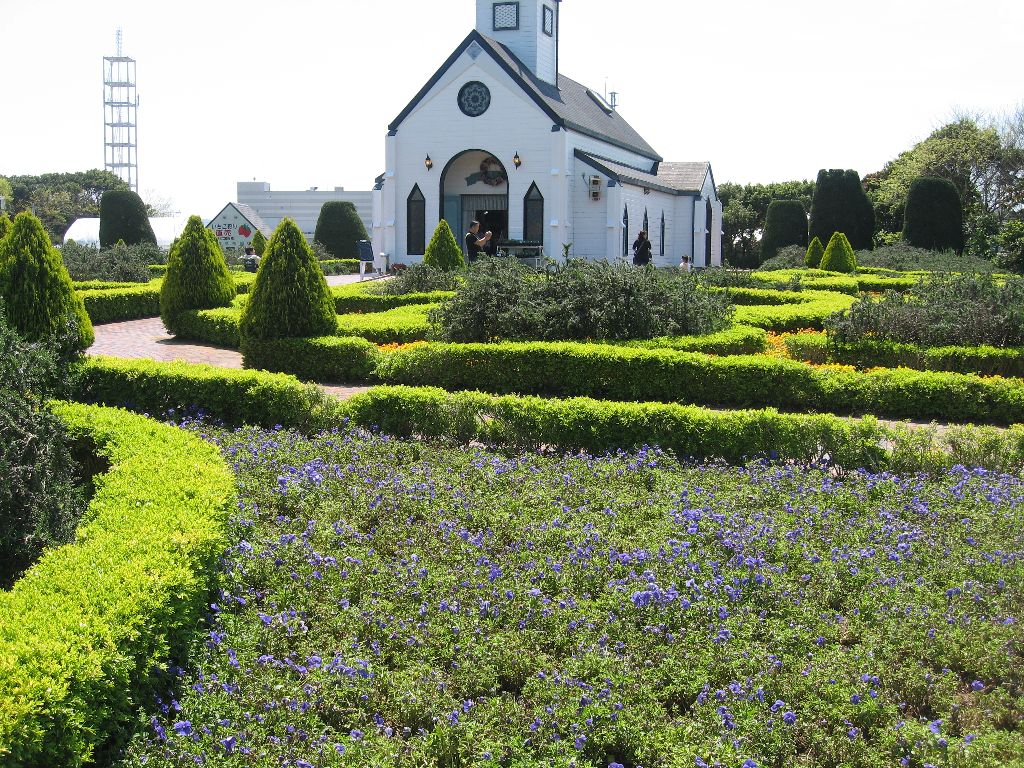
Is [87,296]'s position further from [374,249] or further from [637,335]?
[374,249]

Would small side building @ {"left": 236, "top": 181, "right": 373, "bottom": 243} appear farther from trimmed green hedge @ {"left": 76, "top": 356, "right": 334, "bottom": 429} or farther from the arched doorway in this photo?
trimmed green hedge @ {"left": 76, "top": 356, "right": 334, "bottom": 429}

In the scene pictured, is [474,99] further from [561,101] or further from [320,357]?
[320,357]

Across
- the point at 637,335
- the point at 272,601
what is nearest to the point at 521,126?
the point at 637,335

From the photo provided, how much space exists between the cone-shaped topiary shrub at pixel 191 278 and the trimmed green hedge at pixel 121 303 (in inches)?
106

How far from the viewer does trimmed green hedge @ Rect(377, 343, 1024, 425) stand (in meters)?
10.0

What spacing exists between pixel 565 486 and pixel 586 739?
3.44m

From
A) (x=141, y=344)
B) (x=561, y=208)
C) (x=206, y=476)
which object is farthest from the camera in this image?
(x=561, y=208)

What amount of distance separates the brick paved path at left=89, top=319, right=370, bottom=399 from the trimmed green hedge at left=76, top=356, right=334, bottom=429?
7.30ft

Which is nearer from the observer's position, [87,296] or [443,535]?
[443,535]

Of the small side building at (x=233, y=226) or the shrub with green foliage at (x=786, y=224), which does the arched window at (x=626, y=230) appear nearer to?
the shrub with green foliage at (x=786, y=224)

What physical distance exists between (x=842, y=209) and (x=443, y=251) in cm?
2460

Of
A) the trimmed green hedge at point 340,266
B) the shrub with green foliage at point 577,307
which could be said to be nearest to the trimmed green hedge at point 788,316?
the shrub with green foliage at point 577,307

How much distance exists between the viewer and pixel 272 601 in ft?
17.6

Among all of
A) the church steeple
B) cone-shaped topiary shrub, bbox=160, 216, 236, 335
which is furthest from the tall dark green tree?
cone-shaped topiary shrub, bbox=160, 216, 236, 335
